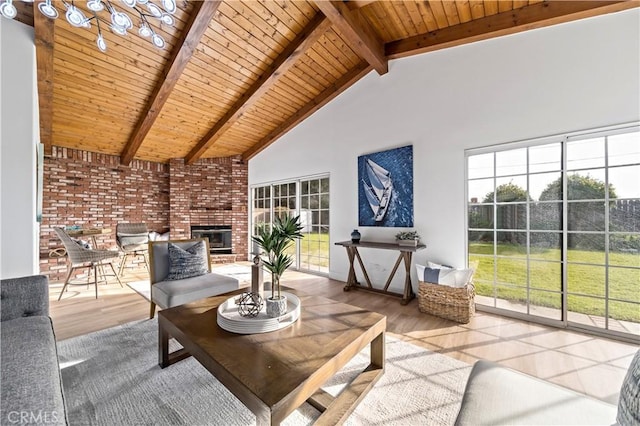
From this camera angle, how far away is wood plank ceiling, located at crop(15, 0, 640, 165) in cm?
264

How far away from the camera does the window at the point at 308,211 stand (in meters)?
4.68

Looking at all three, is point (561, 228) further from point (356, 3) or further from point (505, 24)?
point (356, 3)

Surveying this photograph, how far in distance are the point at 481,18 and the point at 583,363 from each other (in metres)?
3.39

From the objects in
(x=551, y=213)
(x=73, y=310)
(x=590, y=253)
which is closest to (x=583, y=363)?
(x=590, y=253)

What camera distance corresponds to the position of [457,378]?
1.78m

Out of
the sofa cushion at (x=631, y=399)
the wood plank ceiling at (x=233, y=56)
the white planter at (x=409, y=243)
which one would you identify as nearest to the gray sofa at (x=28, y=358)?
the sofa cushion at (x=631, y=399)

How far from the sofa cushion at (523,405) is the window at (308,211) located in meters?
3.50

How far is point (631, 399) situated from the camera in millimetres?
786

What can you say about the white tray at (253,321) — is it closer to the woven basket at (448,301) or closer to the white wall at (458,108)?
the woven basket at (448,301)

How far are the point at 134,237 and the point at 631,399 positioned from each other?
21.6 ft

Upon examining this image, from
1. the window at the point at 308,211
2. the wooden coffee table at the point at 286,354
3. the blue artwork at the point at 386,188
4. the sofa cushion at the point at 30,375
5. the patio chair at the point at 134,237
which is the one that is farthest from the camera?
the patio chair at the point at 134,237

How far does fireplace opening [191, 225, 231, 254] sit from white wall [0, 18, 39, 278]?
12.3ft

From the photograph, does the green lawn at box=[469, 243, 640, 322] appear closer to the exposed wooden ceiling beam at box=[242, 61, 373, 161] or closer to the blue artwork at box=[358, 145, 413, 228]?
the blue artwork at box=[358, 145, 413, 228]

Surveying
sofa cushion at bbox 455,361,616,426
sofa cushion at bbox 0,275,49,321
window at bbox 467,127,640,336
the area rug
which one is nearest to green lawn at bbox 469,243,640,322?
window at bbox 467,127,640,336
